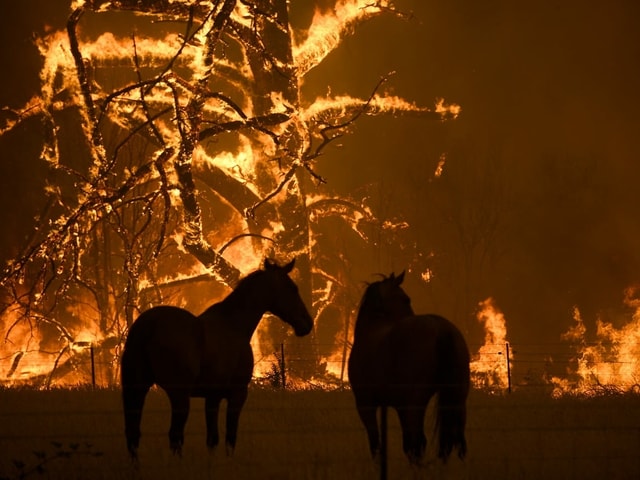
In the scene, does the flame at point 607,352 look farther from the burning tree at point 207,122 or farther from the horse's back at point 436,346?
the horse's back at point 436,346

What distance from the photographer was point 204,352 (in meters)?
12.1

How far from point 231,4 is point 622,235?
3184 centimetres

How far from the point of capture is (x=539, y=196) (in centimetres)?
5050

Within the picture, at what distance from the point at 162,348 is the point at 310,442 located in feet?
7.89

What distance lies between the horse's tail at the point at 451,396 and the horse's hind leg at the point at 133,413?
293cm

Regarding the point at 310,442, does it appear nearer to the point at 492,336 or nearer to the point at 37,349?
the point at 37,349

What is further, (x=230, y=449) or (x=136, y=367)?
(x=230, y=449)

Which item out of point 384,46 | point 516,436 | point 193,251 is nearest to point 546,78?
point 384,46

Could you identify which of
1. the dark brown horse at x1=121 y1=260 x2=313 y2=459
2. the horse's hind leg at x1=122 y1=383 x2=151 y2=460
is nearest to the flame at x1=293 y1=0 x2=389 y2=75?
the dark brown horse at x1=121 y1=260 x2=313 y2=459

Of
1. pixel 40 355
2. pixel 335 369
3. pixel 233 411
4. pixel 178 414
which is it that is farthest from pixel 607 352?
pixel 178 414

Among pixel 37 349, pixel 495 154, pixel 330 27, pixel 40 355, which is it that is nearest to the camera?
pixel 330 27

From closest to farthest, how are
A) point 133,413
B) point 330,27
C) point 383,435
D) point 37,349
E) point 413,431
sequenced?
1. point 383,435
2. point 413,431
3. point 133,413
4. point 330,27
5. point 37,349

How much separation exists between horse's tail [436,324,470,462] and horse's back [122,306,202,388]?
101 inches

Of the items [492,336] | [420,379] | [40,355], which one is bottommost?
[420,379]
